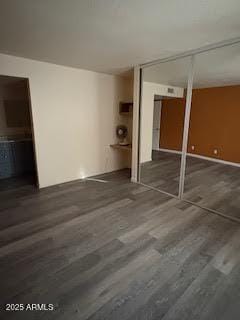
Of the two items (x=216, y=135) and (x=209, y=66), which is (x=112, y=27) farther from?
(x=216, y=135)

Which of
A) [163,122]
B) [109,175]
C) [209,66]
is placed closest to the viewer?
[209,66]

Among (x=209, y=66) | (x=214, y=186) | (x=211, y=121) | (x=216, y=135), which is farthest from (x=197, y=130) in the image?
(x=209, y=66)

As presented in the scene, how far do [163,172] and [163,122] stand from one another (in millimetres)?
2882

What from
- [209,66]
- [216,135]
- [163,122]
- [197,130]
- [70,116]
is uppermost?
[209,66]

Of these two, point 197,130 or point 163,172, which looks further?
point 197,130

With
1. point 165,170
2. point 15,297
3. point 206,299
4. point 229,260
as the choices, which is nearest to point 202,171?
point 165,170

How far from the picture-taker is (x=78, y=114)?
411cm

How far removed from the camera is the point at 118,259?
2.01 meters

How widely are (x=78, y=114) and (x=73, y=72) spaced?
830mm

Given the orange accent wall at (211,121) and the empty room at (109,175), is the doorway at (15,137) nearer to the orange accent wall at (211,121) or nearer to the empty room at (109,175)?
the empty room at (109,175)

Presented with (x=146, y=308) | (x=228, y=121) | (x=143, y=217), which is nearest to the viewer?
(x=146, y=308)

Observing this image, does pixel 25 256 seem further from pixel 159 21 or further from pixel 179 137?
pixel 179 137

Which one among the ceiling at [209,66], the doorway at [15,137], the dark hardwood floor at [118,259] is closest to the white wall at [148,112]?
the ceiling at [209,66]

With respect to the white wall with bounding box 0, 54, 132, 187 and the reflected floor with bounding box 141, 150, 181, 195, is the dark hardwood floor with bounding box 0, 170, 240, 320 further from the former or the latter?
the white wall with bounding box 0, 54, 132, 187
